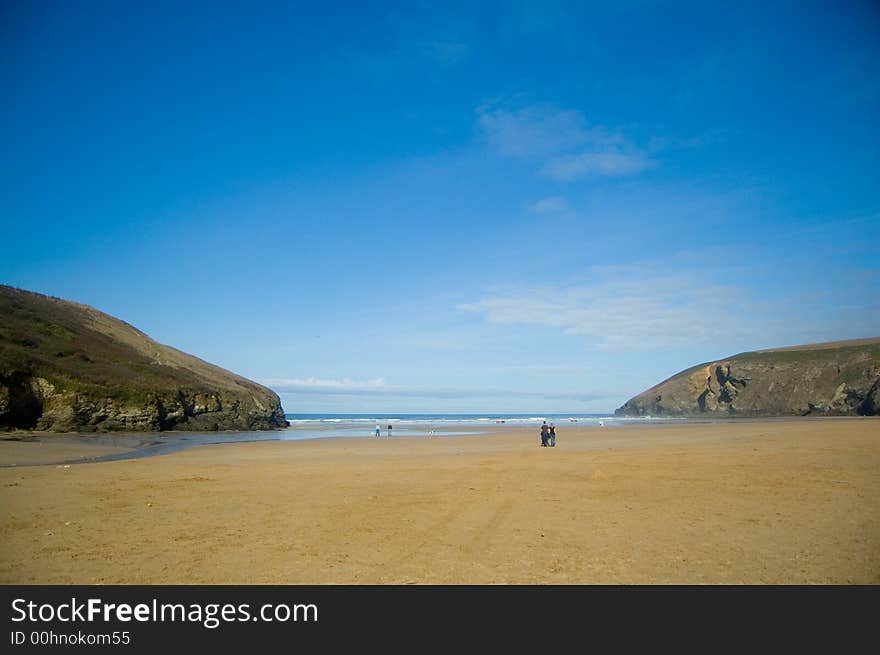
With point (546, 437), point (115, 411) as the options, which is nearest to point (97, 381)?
point (115, 411)

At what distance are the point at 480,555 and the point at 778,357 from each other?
124129 mm

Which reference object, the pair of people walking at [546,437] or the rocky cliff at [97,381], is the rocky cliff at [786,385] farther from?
the rocky cliff at [97,381]

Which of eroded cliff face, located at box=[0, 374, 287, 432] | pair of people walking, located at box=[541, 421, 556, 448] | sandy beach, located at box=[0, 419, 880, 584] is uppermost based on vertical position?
eroded cliff face, located at box=[0, 374, 287, 432]

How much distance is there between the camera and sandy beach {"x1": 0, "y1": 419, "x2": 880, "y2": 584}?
730cm

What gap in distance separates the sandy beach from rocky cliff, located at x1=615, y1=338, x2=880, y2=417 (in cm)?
7814

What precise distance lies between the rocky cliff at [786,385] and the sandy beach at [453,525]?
78.1 meters

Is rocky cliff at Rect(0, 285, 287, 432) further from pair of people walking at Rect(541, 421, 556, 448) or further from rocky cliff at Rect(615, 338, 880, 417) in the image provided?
rocky cliff at Rect(615, 338, 880, 417)

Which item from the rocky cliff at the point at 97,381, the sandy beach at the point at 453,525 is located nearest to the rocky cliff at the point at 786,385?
the sandy beach at the point at 453,525

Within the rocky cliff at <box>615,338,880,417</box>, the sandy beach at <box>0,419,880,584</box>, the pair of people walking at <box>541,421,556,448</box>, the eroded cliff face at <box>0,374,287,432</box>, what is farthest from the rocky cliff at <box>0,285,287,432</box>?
the rocky cliff at <box>615,338,880,417</box>

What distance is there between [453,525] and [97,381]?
1953 inches

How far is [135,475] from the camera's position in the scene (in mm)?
17547

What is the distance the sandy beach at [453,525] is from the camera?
7.30 metres
